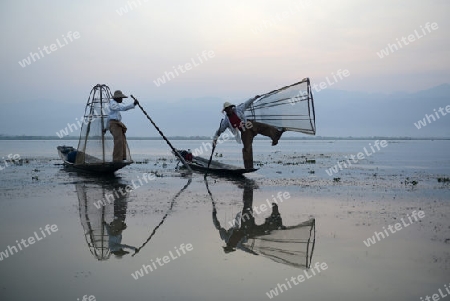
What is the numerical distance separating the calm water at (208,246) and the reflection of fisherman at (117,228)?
23 mm

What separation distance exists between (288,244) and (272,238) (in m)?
0.45

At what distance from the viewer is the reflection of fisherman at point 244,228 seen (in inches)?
311

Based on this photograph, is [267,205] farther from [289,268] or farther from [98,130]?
[98,130]

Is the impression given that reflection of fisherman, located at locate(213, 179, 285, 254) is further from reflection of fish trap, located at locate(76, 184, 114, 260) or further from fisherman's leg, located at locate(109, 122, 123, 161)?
fisherman's leg, located at locate(109, 122, 123, 161)

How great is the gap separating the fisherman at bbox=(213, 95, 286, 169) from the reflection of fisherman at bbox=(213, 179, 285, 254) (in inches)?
237

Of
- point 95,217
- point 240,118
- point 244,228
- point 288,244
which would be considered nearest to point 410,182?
point 240,118

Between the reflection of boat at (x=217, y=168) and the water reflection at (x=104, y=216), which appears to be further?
the reflection of boat at (x=217, y=168)

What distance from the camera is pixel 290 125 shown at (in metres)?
16.7

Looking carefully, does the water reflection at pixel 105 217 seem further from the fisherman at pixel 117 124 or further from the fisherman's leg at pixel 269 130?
the fisherman's leg at pixel 269 130

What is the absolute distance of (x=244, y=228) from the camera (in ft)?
29.8

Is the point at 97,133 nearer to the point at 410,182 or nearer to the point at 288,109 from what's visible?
the point at 288,109

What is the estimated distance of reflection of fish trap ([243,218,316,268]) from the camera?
7005 millimetres

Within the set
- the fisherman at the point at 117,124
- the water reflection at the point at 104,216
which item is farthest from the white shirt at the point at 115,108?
the water reflection at the point at 104,216

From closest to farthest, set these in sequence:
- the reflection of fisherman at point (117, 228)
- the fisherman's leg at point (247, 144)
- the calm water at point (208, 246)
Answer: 1. the calm water at point (208, 246)
2. the reflection of fisherman at point (117, 228)
3. the fisherman's leg at point (247, 144)
